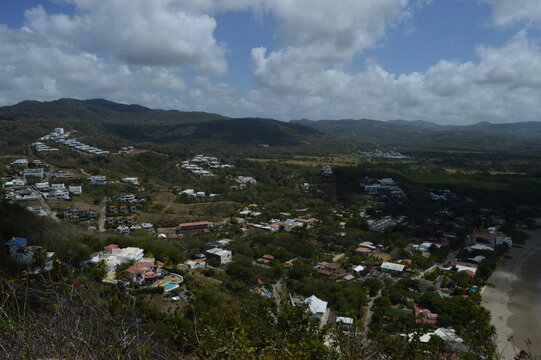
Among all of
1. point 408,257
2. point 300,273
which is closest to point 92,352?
point 300,273

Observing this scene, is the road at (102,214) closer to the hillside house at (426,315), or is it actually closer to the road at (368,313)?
the road at (368,313)

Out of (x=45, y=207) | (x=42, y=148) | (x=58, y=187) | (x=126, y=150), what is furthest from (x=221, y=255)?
(x=126, y=150)

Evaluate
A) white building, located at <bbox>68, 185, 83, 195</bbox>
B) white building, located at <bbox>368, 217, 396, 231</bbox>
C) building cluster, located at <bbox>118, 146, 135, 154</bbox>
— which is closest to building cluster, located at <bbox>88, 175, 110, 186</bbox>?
white building, located at <bbox>68, 185, 83, 195</bbox>

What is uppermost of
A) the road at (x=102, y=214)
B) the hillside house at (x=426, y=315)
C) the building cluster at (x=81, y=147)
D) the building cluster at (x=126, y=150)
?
the building cluster at (x=81, y=147)

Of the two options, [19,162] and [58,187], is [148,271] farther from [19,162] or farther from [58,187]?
[19,162]

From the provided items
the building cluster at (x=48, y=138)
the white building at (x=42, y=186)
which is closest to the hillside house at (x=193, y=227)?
the white building at (x=42, y=186)

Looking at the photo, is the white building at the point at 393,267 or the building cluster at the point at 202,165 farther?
the building cluster at the point at 202,165

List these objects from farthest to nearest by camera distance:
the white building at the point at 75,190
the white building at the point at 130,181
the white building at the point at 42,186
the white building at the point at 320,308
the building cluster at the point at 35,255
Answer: the white building at the point at 130,181 → the white building at the point at 75,190 → the white building at the point at 42,186 → the white building at the point at 320,308 → the building cluster at the point at 35,255

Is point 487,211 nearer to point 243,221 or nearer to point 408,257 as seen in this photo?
point 408,257
